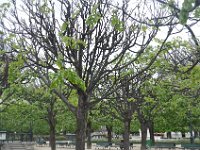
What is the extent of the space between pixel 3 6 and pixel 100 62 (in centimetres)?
431

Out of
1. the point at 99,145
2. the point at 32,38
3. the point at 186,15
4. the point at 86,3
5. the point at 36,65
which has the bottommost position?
the point at 99,145

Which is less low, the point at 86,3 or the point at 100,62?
the point at 86,3

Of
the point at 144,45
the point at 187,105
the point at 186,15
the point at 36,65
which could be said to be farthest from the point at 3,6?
the point at 187,105

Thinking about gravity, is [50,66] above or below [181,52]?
below

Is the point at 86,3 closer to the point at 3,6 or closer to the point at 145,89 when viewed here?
the point at 3,6

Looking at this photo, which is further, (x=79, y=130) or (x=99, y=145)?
(x=99, y=145)

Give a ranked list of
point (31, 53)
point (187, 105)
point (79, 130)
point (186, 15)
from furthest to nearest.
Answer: point (187, 105), point (31, 53), point (79, 130), point (186, 15)

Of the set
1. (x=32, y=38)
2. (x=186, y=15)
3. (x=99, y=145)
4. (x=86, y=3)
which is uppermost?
(x=86, y=3)

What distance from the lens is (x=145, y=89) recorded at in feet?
74.8

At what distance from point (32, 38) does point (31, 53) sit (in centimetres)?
68

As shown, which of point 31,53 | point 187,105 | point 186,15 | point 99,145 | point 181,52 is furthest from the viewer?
point 99,145

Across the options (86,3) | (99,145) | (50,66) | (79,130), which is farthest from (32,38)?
(99,145)

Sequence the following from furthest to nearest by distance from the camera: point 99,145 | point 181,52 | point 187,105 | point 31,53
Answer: point 99,145, point 187,105, point 181,52, point 31,53

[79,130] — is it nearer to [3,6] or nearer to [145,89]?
[3,6]
